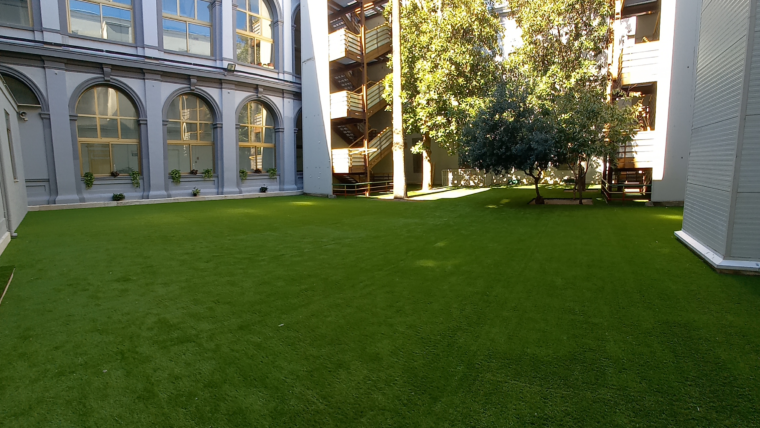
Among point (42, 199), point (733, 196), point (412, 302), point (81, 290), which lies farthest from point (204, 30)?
point (733, 196)

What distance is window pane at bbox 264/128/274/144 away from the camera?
19794 millimetres

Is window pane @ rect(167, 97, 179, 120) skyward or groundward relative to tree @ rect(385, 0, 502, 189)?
groundward

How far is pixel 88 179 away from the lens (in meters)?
14.7

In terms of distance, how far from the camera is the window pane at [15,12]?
13.2 m

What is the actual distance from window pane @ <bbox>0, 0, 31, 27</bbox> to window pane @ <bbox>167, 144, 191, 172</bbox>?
19.4ft

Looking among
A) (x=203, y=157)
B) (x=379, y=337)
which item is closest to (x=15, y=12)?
(x=203, y=157)

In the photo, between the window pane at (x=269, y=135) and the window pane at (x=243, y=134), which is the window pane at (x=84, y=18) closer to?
the window pane at (x=243, y=134)

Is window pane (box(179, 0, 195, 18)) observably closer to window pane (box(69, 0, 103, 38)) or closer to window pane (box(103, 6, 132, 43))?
window pane (box(103, 6, 132, 43))

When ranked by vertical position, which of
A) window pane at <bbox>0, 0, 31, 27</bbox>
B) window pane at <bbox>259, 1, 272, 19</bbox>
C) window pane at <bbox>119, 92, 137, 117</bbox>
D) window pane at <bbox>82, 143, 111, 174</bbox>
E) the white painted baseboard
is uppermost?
window pane at <bbox>259, 1, 272, 19</bbox>

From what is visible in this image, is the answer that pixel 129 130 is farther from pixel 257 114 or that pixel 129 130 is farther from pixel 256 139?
pixel 257 114

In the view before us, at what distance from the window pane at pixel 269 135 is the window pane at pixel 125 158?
5.73 m

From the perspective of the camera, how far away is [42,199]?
13820mm

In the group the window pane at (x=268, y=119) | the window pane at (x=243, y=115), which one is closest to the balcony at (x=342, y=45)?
the window pane at (x=268, y=119)

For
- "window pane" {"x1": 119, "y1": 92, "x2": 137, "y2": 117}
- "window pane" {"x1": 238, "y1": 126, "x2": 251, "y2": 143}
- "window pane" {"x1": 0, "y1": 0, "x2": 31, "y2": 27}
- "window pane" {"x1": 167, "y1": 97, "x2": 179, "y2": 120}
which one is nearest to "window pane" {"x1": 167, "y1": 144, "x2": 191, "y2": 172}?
"window pane" {"x1": 167, "y1": 97, "x2": 179, "y2": 120}
